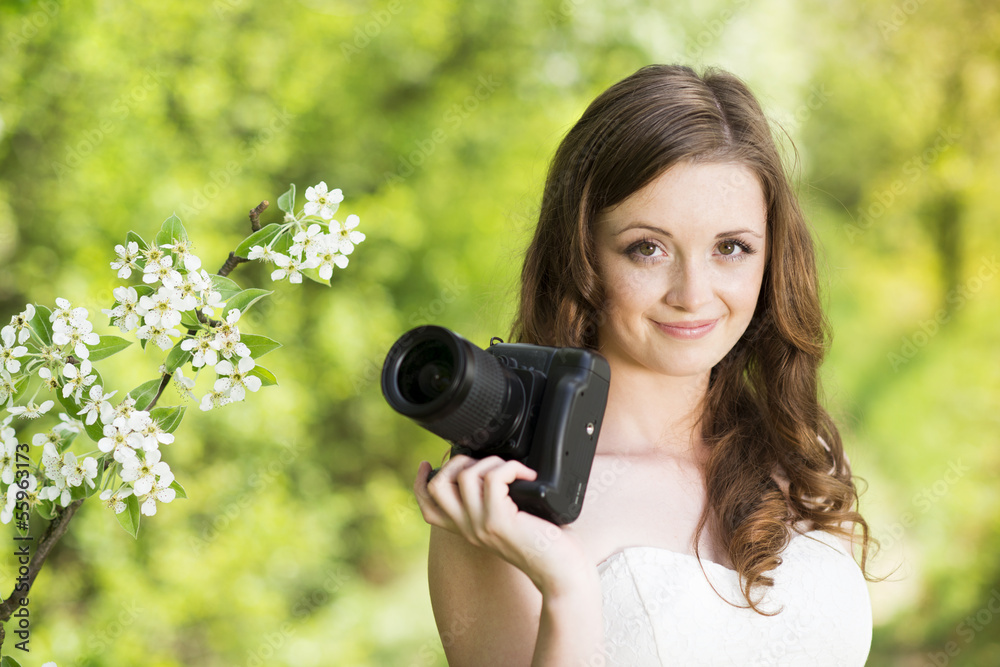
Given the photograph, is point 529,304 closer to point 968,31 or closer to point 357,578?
point 357,578

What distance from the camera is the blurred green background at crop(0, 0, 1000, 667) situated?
9.02ft

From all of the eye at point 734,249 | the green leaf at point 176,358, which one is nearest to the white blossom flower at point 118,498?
the green leaf at point 176,358

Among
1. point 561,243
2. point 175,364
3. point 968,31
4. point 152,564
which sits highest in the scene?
point 968,31

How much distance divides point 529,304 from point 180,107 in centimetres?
220

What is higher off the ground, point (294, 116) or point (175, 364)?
point (294, 116)

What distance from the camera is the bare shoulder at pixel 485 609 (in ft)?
3.51

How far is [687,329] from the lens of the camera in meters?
1.12

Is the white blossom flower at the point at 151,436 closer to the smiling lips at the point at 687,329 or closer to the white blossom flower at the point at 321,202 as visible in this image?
the white blossom flower at the point at 321,202

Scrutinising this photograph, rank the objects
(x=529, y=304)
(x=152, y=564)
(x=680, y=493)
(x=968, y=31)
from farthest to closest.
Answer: (x=968, y=31) < (x=152, y=564) < (x=529, y=304) < (x=680, y=493)

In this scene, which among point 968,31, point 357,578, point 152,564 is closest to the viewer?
point 152,564

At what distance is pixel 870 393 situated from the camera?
4.09 metres

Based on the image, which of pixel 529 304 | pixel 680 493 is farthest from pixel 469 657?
pixel 529 304
